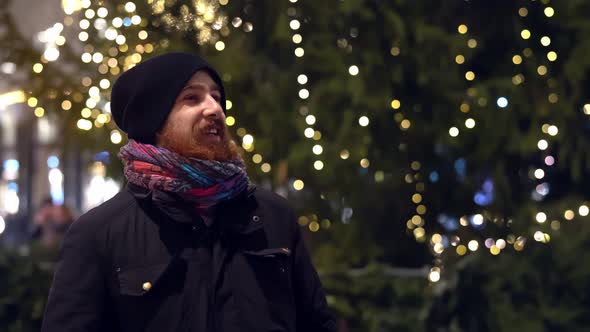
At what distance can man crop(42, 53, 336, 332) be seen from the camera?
3410 millimetres

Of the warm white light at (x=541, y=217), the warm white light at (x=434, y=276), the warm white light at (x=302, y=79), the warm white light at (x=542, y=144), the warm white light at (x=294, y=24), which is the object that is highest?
the warm white light at (x=294, y=24)

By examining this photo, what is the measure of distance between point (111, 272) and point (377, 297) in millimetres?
4770

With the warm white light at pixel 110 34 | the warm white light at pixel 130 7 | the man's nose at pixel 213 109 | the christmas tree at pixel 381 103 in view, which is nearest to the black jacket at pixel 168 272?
the man's nose at pixel 213 109

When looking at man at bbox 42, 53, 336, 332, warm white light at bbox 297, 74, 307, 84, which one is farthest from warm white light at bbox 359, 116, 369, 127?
man at bbox 42, 53, 336, 332

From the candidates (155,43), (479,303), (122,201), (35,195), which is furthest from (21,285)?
(35,195)

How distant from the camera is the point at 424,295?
25.7 feet

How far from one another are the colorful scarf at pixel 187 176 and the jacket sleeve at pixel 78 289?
24 cm

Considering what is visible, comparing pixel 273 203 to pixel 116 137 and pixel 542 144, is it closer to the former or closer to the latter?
pixel 116 137

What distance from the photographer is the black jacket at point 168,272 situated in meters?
3.40

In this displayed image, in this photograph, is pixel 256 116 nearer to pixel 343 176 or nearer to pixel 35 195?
pixel 343 176

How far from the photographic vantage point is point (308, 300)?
3.71 metres

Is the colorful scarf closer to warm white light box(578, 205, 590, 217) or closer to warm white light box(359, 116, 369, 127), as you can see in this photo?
warm white light box(359, 116, 369, 127)

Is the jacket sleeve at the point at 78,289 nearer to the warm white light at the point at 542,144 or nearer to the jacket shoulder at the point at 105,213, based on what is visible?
the jacket shoulder at the point at 105,213

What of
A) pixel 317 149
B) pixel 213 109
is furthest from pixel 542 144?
pixel 213 109
